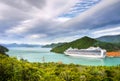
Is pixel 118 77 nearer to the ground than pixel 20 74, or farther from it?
nearer to the ground

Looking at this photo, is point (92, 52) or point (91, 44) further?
point (91, 44)

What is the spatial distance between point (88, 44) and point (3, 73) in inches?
6316

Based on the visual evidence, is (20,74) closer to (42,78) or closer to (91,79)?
(42,78)

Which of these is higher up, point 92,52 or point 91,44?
point 91,44

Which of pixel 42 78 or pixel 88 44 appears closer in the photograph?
pixel 42 78

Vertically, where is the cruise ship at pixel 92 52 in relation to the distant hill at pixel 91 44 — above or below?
below

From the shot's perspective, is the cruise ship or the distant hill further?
the distant hill

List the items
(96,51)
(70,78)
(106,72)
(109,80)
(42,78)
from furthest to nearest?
(96,51) < (106,72) < (109,80) < (70,78) < (42,78)

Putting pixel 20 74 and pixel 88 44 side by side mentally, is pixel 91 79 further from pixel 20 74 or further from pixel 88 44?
pixel 88 44

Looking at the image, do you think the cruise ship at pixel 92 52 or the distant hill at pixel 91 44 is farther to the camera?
the distant hill at pixel 91 44

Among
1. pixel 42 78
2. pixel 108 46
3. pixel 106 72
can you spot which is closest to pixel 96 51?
pixel 108 46

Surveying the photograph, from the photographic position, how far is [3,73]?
31.1ft

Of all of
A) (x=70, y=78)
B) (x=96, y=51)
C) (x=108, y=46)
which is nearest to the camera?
(x=70, y=78)

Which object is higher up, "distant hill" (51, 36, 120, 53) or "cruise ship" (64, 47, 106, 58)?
"distant hill" (51, 36, 120, 53)
